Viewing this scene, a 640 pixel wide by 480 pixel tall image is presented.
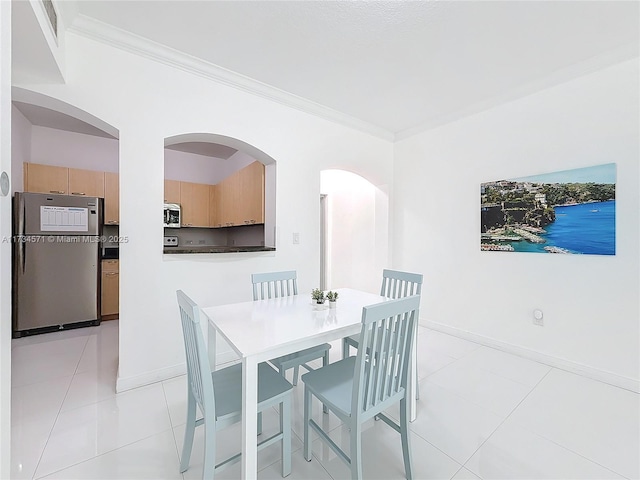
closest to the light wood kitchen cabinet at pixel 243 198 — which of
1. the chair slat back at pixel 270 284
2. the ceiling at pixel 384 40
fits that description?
the ceiling at pixel 384 40

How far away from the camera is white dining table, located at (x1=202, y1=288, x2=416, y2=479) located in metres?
1.22

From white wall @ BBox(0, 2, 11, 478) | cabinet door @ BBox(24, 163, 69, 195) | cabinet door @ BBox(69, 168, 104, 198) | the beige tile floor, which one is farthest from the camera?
cabinet door @ BBox(69, 168, 104, 198)

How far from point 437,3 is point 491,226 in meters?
2.21

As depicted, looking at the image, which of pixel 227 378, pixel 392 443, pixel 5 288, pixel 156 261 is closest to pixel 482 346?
pixel 392 443

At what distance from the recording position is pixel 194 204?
16.1 feet

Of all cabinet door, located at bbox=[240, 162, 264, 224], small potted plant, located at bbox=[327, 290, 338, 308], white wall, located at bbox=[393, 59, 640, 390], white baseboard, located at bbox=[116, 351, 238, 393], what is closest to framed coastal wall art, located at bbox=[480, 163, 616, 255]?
white wall, located at bbox=[393, 59, 640, 390]

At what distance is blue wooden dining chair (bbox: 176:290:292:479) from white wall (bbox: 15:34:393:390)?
111cm

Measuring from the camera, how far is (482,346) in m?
3.09

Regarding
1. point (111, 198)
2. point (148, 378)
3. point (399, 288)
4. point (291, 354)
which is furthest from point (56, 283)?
point (399, 288)

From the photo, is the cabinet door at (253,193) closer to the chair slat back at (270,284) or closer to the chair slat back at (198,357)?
the chair slat back at (270,284)

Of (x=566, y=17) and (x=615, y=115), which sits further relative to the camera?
(x=615, y=115)

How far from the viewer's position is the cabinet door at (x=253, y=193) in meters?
3.35

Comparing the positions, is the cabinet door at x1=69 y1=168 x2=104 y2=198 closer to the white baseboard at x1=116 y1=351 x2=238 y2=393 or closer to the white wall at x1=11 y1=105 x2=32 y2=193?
the white wall at x1=11 y1=105 x2=32 y2=193

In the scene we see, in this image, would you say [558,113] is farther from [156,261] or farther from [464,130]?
[156,261]
